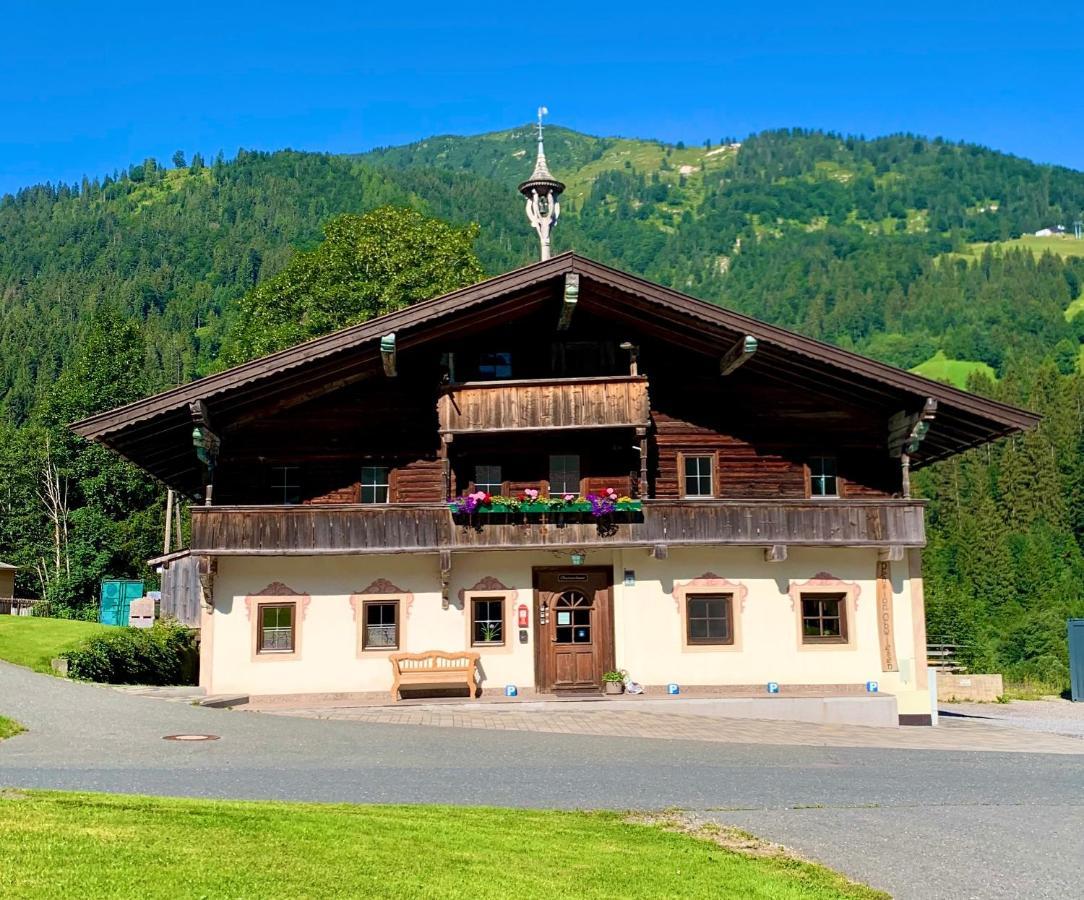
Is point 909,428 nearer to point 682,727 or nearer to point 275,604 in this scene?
point 682,727

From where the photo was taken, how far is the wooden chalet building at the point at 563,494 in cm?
2266

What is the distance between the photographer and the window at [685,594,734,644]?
2342 centimetres

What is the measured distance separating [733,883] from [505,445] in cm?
1628

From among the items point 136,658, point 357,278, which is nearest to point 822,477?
point 136,658

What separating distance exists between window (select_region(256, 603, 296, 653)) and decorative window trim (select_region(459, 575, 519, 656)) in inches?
136

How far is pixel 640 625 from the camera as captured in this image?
23297 mm

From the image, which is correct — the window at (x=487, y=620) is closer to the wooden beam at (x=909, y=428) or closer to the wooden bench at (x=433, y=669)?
the wooden bench at (x=433, y=669)

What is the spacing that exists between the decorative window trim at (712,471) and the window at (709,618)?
215 cm

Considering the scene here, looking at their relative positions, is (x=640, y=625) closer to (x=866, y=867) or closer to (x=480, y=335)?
(x=480, y=335)

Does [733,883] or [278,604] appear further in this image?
[278,604]

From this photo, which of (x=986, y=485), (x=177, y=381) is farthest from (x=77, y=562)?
(x=986, y=485)

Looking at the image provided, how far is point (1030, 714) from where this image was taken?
28.1 meters

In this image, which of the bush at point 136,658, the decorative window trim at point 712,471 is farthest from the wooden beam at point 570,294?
the bush at point 136,658

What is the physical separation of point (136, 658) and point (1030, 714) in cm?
2074
